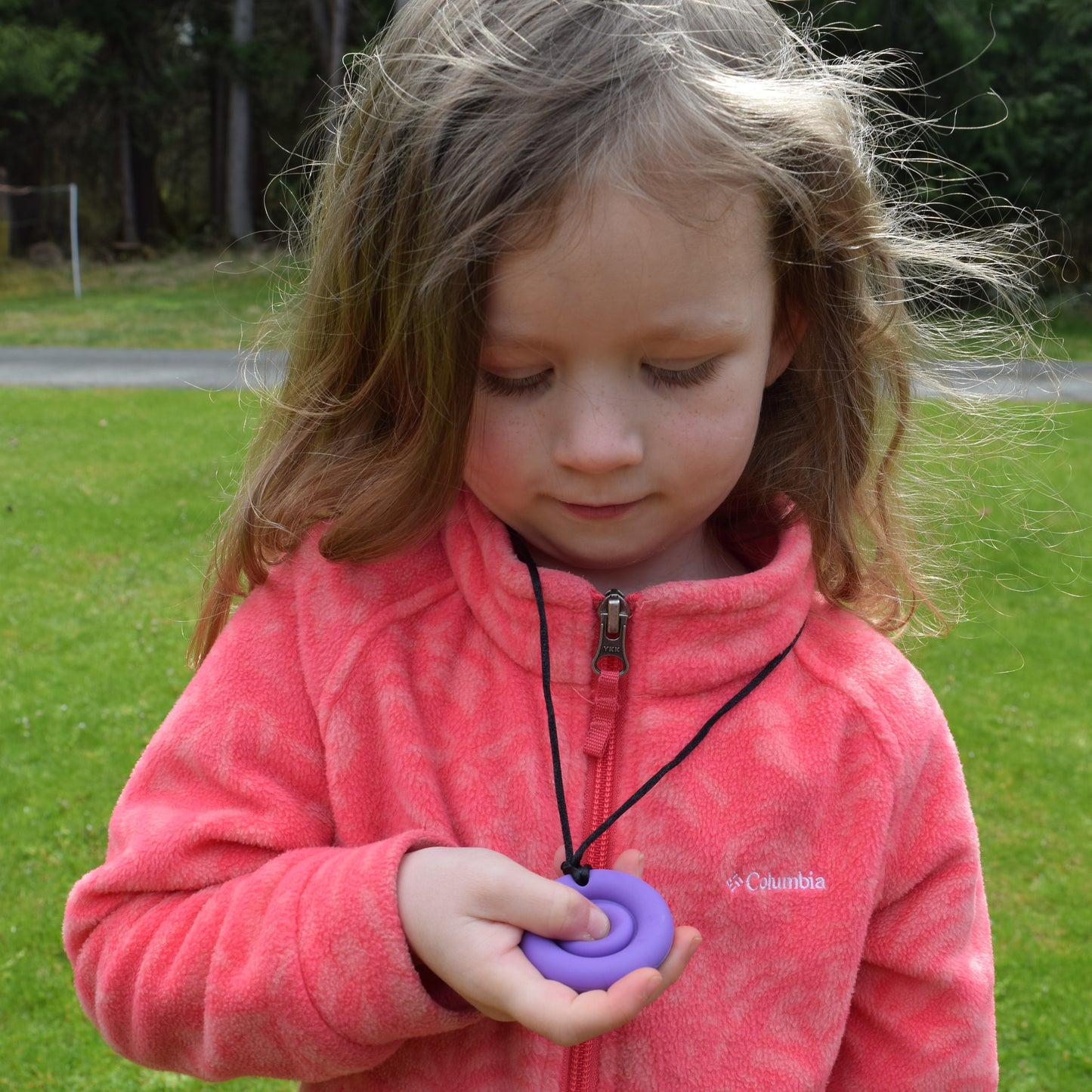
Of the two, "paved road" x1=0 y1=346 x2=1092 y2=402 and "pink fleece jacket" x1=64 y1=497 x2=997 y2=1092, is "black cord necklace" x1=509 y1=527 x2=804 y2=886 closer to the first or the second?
"pink fleece jacket" x1=64 y1=497 x2=997 y2=1092

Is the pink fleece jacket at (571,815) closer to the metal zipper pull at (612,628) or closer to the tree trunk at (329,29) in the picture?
the metal zipper pull at (612,628)

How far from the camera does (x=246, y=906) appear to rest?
129cm

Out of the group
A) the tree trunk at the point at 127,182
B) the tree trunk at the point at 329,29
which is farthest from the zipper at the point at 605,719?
the tree trunk at the point at 127,182

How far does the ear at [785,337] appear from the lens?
154cm

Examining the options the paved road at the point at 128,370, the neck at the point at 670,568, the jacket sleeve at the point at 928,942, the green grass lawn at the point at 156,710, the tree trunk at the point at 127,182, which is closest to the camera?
the jacket sleeve at the point at 928,942

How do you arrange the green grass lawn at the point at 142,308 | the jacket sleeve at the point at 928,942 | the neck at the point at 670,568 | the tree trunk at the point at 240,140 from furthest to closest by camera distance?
the tree trunk at the point at 240,140 < the green grass lawn at the point at 142,308 < the neck at the point at 670,568 < the jacket sleeve at the point at 928,942

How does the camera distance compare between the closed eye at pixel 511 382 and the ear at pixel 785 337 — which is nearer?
the closed eye at pixel 511 382

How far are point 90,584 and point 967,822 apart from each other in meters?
5.30

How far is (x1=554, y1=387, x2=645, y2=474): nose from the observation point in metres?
1.27

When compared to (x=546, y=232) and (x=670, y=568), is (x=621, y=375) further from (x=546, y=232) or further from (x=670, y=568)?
(x=670, y=568)

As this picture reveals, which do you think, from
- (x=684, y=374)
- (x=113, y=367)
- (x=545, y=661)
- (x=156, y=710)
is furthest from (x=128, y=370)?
(x=684, y=374)

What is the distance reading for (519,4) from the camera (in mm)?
1333

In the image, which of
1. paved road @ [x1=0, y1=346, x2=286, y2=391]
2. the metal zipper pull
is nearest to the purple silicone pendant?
the metal zipper pull

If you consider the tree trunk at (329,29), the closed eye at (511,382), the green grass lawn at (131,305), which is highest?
the tree trunk at (329,29)
